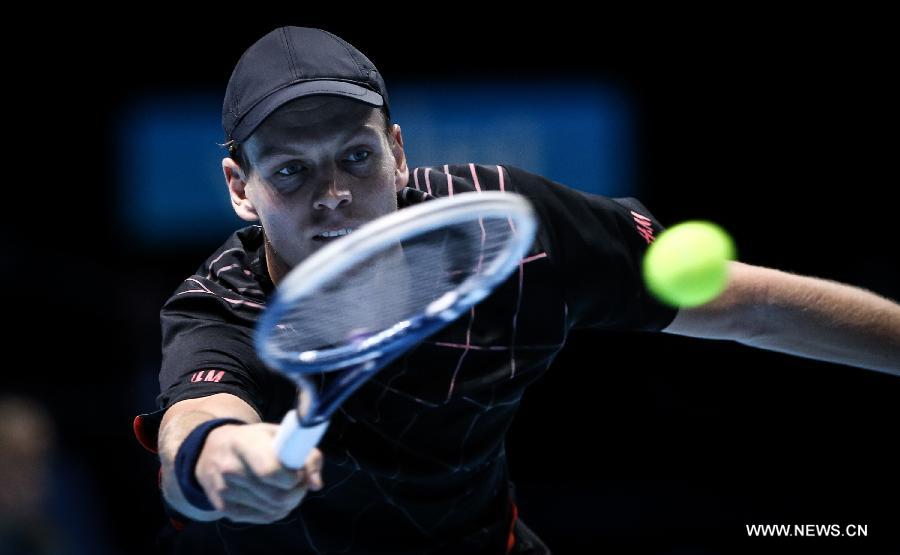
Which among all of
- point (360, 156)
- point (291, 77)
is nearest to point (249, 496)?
point (360, 156)

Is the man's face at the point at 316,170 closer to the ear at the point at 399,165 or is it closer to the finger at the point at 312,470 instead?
the ear at the point at 399,165

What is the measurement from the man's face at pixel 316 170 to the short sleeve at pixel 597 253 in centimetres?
45

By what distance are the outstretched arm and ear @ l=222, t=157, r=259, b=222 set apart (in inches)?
45.0

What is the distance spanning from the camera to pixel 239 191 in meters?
2.79

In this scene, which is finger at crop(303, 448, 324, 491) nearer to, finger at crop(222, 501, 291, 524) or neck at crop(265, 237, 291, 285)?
finger at crop(222, 501, 291, 524)

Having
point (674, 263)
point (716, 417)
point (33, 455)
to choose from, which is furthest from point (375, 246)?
point (716, 417)

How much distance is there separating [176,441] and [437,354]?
2.50 feet

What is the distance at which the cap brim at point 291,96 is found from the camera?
250cm

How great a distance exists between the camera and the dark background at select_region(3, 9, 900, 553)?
562 centimetres

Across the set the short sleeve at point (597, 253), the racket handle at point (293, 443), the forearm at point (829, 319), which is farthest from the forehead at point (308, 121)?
the forearm at point (829, 319)

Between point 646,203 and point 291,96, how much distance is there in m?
3.68

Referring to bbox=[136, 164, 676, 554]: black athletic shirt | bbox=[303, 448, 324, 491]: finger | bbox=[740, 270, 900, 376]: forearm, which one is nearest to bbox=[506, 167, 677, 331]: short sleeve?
bbox=[136, 164, 676, 554]: black athletic shirt

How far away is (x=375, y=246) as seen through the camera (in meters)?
1.74

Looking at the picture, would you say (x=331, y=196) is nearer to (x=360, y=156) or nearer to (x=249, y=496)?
(x=360, y=156)
